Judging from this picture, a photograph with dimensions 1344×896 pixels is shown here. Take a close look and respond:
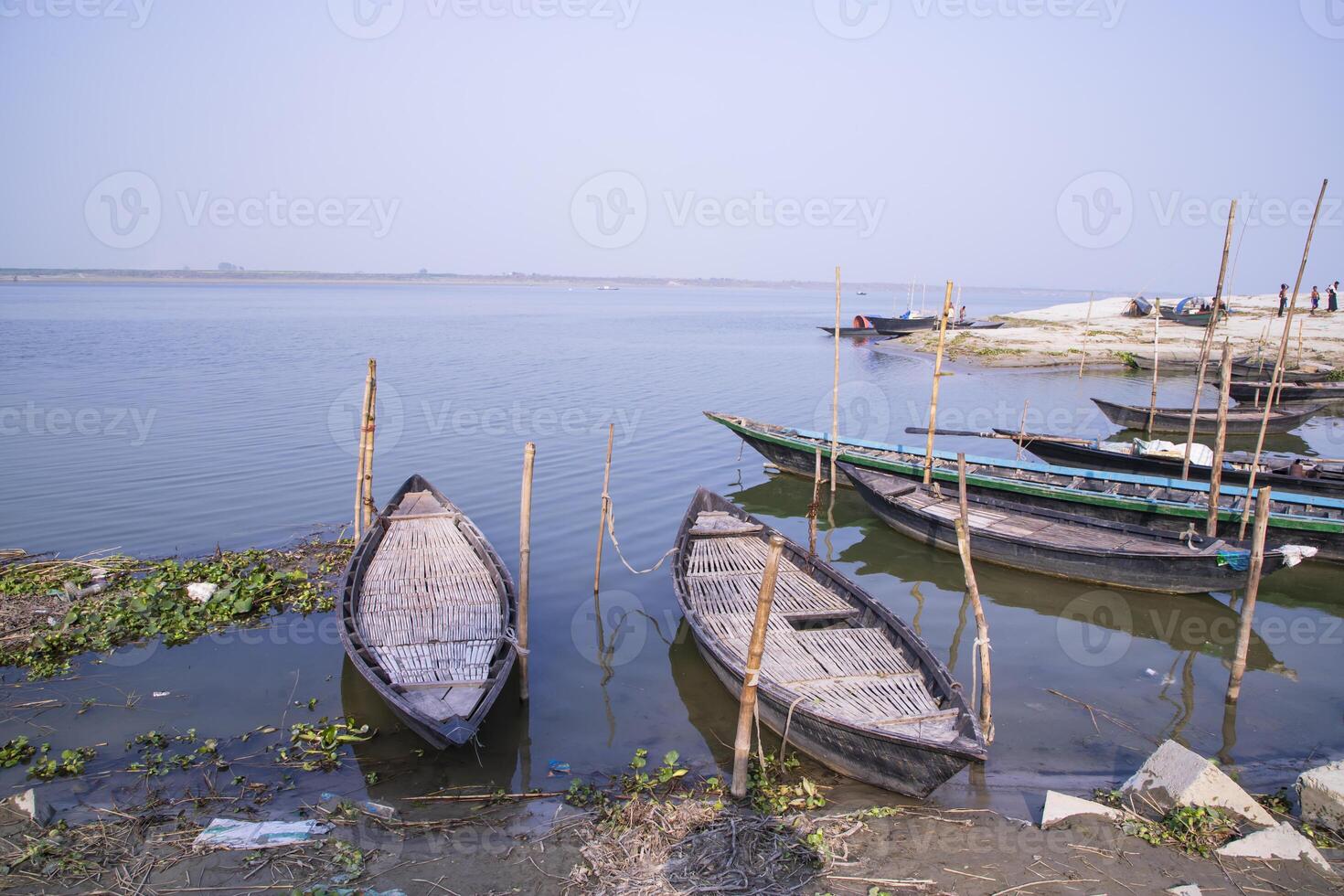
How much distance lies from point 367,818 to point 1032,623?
8.03 m

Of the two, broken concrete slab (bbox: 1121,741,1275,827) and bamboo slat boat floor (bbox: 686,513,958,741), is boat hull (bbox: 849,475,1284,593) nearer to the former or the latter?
bamboo slat boat floor (bbox: 686,513,958,741)

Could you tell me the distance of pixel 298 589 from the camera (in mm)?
10445

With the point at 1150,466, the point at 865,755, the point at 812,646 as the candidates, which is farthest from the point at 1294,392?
the point at 865,755

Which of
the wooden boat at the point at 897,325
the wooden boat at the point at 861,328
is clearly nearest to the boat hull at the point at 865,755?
the wooden boat at the point at 897,325

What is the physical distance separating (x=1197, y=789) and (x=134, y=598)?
1102 cm

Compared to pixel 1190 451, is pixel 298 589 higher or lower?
lower

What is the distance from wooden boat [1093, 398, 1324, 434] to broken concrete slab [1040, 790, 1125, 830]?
16.0m

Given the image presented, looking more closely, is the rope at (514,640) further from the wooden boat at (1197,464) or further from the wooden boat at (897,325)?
the wooden boat at (897,325)

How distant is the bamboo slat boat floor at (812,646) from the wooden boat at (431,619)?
221 cm

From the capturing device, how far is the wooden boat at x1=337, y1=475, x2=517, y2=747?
6676 millimetres

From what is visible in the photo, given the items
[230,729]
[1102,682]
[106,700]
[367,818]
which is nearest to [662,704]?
[367,818]

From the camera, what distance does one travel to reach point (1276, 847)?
5.33 m

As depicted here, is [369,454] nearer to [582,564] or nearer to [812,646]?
[582,564]

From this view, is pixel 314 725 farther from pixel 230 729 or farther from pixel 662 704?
pixel 662 704
